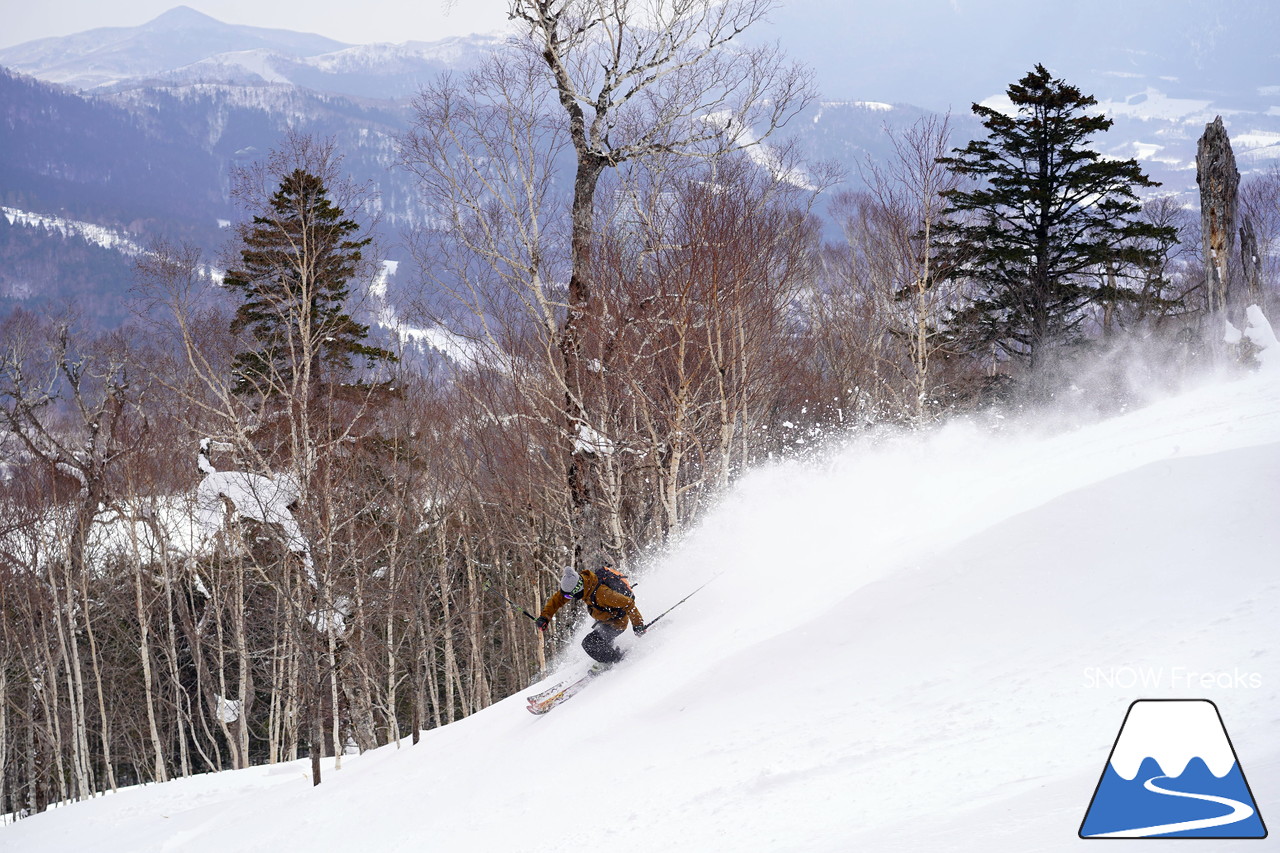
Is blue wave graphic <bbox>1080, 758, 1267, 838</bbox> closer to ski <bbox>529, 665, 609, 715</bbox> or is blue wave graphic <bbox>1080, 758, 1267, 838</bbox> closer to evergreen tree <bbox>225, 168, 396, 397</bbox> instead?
ski <bbox>529, 665, 609, 715</bbox>

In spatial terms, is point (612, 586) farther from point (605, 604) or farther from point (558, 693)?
point (558, 693)

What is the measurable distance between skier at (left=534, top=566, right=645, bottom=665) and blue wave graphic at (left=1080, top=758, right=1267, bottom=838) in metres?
5.66

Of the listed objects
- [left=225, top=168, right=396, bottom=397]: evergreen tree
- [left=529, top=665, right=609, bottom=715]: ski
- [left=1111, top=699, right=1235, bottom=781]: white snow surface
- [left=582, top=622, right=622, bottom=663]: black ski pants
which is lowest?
[left=529, top=665, right=609, bottom=715]: ski

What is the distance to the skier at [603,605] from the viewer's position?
29.2ft

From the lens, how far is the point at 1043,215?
778 inches

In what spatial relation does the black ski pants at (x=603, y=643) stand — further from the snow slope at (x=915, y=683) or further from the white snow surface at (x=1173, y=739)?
the white snow surface at (x=1173, y=739)

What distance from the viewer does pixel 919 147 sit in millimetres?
18328

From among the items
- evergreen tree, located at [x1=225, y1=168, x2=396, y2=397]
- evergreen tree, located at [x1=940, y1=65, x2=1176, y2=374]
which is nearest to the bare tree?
evergreen tree, located at [x1=225, y1=168, x2=396, y2=397]

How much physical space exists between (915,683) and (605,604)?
3998mm

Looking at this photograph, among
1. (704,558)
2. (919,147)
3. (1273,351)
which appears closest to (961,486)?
(704,558)

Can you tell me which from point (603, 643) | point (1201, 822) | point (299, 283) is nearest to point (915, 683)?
point (1201, 822)

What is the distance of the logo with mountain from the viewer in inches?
128

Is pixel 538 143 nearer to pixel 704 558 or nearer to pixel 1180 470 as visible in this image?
pixel 704 558

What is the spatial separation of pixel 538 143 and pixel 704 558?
803 cm
